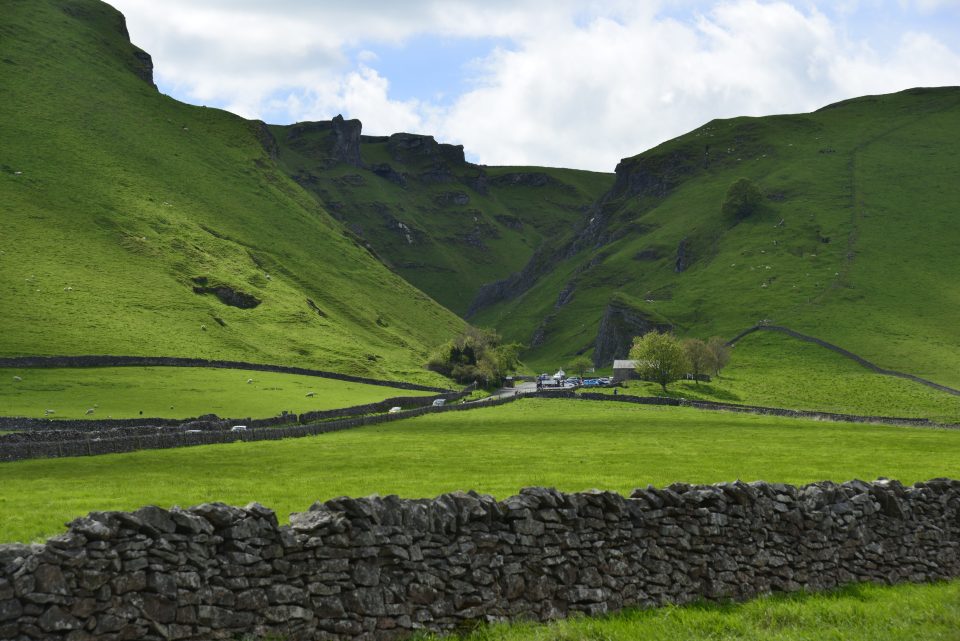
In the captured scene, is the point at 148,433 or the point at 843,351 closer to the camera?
the point at 148,433

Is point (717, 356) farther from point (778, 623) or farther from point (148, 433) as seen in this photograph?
point (778, 623)

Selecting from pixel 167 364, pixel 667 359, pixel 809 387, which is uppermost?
pixel 167 364

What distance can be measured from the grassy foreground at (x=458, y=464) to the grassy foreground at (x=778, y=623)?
1252cm

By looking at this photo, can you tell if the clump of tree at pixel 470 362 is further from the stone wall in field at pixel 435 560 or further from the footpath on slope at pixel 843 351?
the stone wall in field at pixel 435 560

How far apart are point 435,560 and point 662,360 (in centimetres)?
12652

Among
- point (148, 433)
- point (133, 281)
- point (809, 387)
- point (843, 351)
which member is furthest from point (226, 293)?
point (843, 351)

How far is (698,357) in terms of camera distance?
150 metres

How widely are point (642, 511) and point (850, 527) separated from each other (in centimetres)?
607

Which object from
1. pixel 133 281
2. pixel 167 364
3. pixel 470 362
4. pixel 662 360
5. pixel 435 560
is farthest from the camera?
pixel 470 362

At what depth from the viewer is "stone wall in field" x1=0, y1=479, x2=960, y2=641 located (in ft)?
41.7

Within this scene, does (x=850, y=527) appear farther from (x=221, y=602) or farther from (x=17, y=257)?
(x=17, y=257)

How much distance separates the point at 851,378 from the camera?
148 metres

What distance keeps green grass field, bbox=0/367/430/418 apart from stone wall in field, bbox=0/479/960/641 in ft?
216

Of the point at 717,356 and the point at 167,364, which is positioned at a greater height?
the point at 717,356
